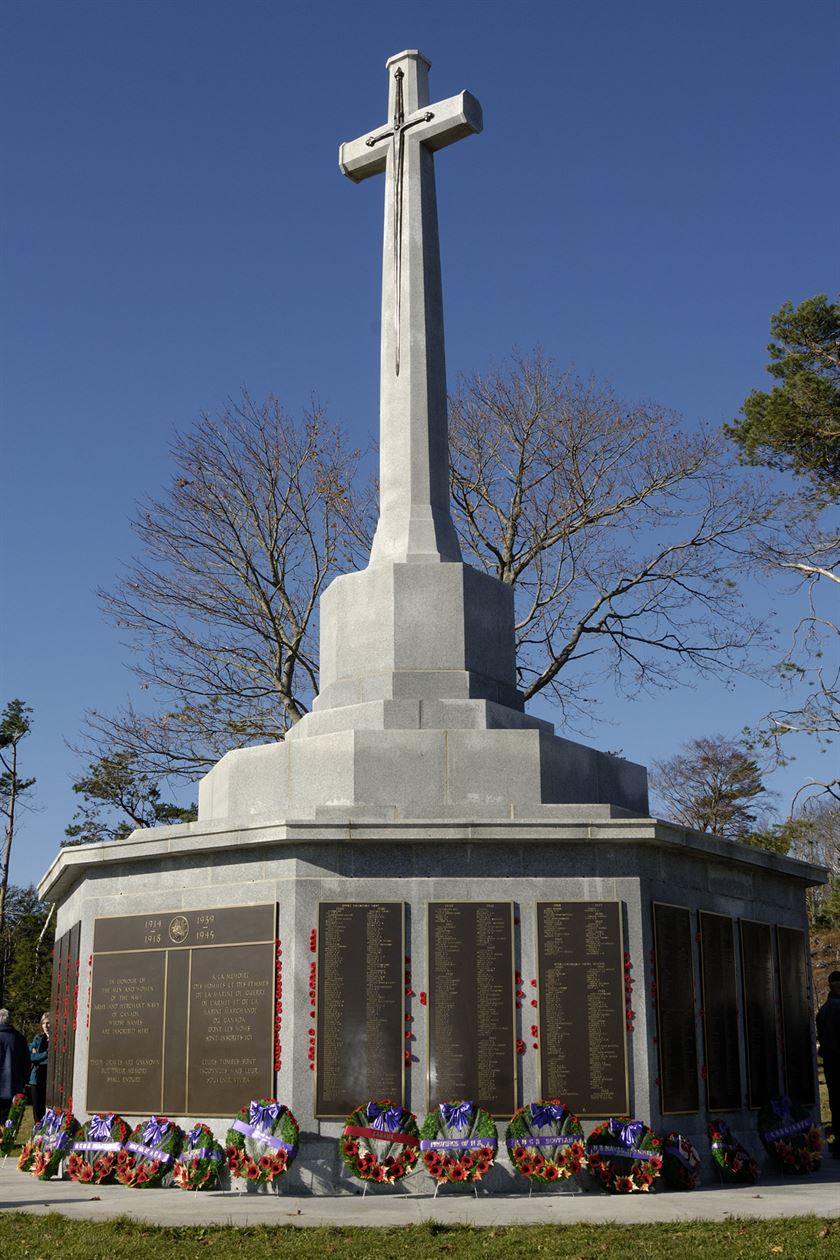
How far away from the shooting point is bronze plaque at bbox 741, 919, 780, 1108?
13.4m

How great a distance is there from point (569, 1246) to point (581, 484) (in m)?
19.5

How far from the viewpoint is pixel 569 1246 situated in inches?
321

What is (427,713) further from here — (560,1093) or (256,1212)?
(256,1212)

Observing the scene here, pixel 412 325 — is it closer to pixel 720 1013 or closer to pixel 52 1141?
pixel 720 1013

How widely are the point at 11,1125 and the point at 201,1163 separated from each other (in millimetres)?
4686

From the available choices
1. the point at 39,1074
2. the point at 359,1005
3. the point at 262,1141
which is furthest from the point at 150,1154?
the point at 39,1074

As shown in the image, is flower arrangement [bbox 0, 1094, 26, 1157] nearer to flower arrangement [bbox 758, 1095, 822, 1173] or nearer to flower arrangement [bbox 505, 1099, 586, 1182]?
flower arrangement [bbox 505, 1099, 586, 1182]

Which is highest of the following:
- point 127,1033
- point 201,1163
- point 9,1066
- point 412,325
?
point 412,325

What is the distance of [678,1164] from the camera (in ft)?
37.5

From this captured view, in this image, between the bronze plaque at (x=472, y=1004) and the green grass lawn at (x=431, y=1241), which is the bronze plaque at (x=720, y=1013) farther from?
the green grass lawn at (x=431, y=1241)

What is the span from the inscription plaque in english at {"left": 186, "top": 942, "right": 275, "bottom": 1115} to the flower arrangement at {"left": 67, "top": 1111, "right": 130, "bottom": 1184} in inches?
28.6

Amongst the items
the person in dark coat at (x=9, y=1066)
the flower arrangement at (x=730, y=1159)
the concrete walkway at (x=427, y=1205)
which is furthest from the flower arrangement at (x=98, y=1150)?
the flower arrangement at (x=730, y=1159)

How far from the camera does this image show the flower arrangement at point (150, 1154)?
37.9 ft

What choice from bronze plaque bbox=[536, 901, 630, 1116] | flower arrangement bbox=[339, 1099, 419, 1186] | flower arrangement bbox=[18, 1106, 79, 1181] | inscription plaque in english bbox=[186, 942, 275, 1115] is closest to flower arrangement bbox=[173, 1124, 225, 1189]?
inscription plaque in english bbox=[186, 942, 275, 1115]
